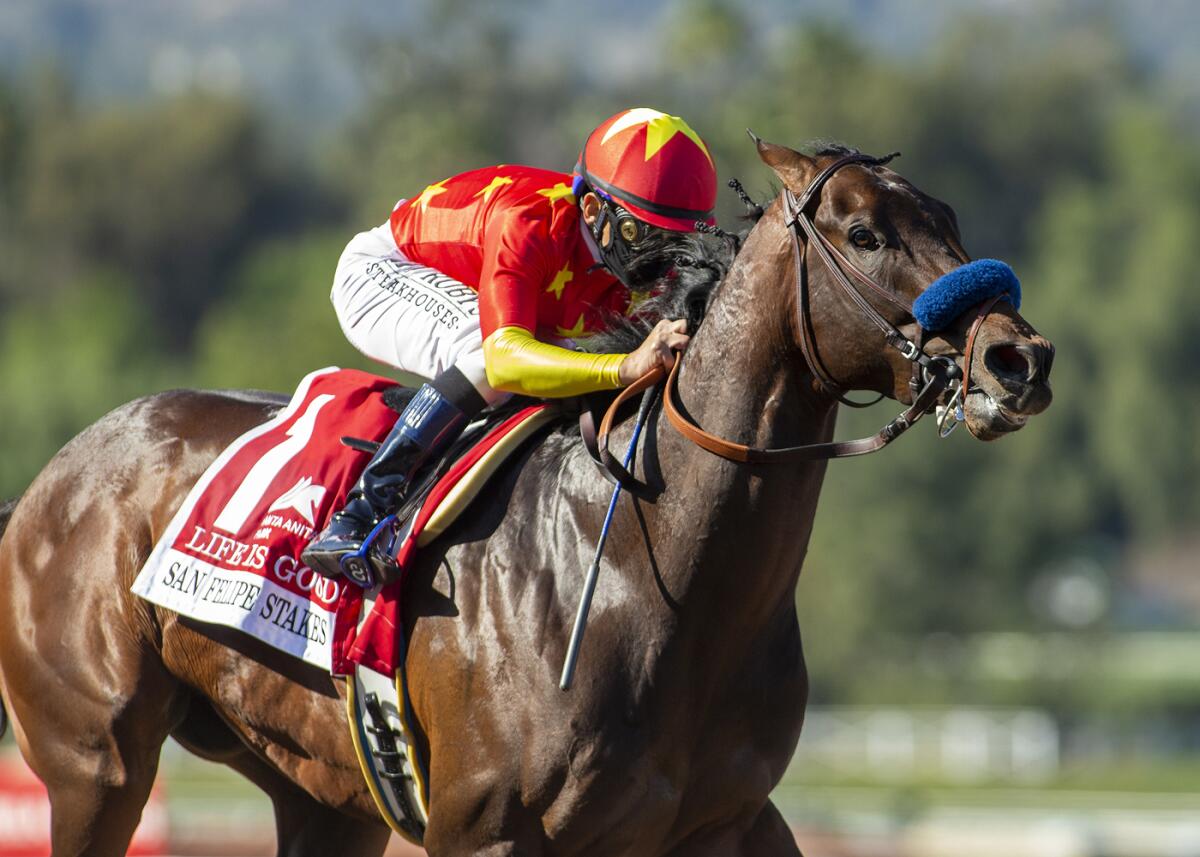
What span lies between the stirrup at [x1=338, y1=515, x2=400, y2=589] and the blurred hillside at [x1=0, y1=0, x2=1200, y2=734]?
25249mm

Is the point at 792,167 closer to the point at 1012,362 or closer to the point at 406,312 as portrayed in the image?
the point at 1012,362

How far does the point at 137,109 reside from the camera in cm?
6431

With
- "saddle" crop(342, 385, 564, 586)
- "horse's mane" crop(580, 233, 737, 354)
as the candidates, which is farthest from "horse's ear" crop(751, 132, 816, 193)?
"saddle" crop(342, 385, 564, 586)

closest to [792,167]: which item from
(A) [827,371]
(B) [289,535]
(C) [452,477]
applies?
(A) [827,371]

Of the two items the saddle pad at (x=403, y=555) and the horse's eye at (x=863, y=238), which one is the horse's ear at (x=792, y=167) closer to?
the horse's eye at (x=863, y=238)

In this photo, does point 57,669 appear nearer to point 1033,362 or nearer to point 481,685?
point 481,685

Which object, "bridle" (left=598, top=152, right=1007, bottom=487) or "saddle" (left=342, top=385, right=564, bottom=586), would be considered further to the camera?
"saddle" (left=342, top=385, right=564, bottom=586)

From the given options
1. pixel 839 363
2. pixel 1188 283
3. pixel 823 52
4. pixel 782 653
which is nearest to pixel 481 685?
pixel 782 653

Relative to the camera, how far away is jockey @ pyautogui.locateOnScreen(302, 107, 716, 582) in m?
4.23

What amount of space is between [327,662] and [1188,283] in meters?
43.1

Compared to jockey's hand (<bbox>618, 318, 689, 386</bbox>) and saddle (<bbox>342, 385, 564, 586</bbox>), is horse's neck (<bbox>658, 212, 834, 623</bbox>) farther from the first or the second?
saddle (<bbox>342, 385, 564, 586</bbox>)

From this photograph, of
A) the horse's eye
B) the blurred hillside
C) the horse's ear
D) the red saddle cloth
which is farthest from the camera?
the blurred hillside

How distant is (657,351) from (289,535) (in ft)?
3.59

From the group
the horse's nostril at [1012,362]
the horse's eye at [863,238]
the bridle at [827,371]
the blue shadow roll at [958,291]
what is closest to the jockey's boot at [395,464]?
the bridle at [827,371]
